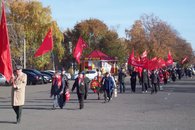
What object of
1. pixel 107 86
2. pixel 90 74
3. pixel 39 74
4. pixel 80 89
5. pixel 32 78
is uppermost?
pixel 90 74

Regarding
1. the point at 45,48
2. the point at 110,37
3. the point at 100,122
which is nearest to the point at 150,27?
the point at 110,37

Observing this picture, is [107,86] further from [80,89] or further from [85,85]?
[80,89]

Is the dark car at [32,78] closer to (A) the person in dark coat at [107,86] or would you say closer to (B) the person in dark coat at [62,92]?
(A) the person in dark coat at [107,86]

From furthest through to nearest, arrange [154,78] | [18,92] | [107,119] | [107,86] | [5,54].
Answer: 1. [154,78]
2. [107,86]
3. [107,119]
4. [18,92]
5. [5,54]

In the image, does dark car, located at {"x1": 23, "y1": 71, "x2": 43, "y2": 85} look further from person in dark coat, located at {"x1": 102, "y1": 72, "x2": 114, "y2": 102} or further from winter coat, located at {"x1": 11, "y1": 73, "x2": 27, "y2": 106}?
winter coat, located at {"x1": 11, "y1": 73, "x2": 27, "y2": 106}

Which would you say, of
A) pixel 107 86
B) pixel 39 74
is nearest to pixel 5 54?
pixel 107 86

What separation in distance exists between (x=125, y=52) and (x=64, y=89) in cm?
7476

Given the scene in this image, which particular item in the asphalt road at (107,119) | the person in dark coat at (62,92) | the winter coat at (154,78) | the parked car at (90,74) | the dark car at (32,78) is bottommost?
the asphalt road at (107,119)

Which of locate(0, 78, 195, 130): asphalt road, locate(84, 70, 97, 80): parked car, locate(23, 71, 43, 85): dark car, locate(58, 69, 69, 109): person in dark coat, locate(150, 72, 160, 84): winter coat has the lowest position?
locate(0, 78, 195, 130): asphalt road

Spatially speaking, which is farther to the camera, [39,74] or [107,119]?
[39,74]

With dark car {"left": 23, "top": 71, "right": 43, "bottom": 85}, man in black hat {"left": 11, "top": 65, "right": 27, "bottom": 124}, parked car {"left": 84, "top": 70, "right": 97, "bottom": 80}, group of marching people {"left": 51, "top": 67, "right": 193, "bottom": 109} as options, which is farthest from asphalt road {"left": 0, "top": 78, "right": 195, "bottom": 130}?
parked car {"left": 84, "top": 70, "right": 97, "bottom": 80}

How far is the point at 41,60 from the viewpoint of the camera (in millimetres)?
67938

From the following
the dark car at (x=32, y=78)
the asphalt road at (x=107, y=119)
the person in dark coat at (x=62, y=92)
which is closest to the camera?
the asphalt road at (x=107, y=119)

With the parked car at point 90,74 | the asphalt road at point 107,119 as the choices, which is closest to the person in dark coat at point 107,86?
the asphalt road at point 107,119
